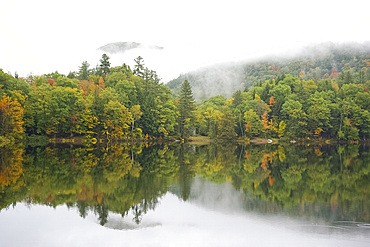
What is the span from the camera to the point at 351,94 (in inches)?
3851

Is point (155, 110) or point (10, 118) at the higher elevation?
point (155, 110)

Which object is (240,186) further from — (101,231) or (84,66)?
(84,66)

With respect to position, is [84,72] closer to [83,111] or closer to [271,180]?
[83,111]

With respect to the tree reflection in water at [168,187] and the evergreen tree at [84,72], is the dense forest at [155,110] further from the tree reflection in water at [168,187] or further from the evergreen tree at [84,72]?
the tree reflection in water at [168,187]

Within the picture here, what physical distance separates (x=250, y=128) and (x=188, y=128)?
52.7 ft

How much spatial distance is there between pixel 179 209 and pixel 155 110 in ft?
213

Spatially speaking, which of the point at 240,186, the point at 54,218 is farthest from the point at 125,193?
the point at 240,186

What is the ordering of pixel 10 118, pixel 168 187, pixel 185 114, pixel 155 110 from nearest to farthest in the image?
pixel 168 187
pixel 10 118
pixel 155 110
pixel 185 114

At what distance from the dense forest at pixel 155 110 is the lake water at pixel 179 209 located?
41469 mm

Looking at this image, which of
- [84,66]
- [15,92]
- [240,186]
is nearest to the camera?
[240,186]

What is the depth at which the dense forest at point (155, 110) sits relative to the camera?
218ft

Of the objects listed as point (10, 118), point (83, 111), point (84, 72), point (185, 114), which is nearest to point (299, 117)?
point (185, 114)

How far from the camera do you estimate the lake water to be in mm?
12250

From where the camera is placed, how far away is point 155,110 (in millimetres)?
80250
